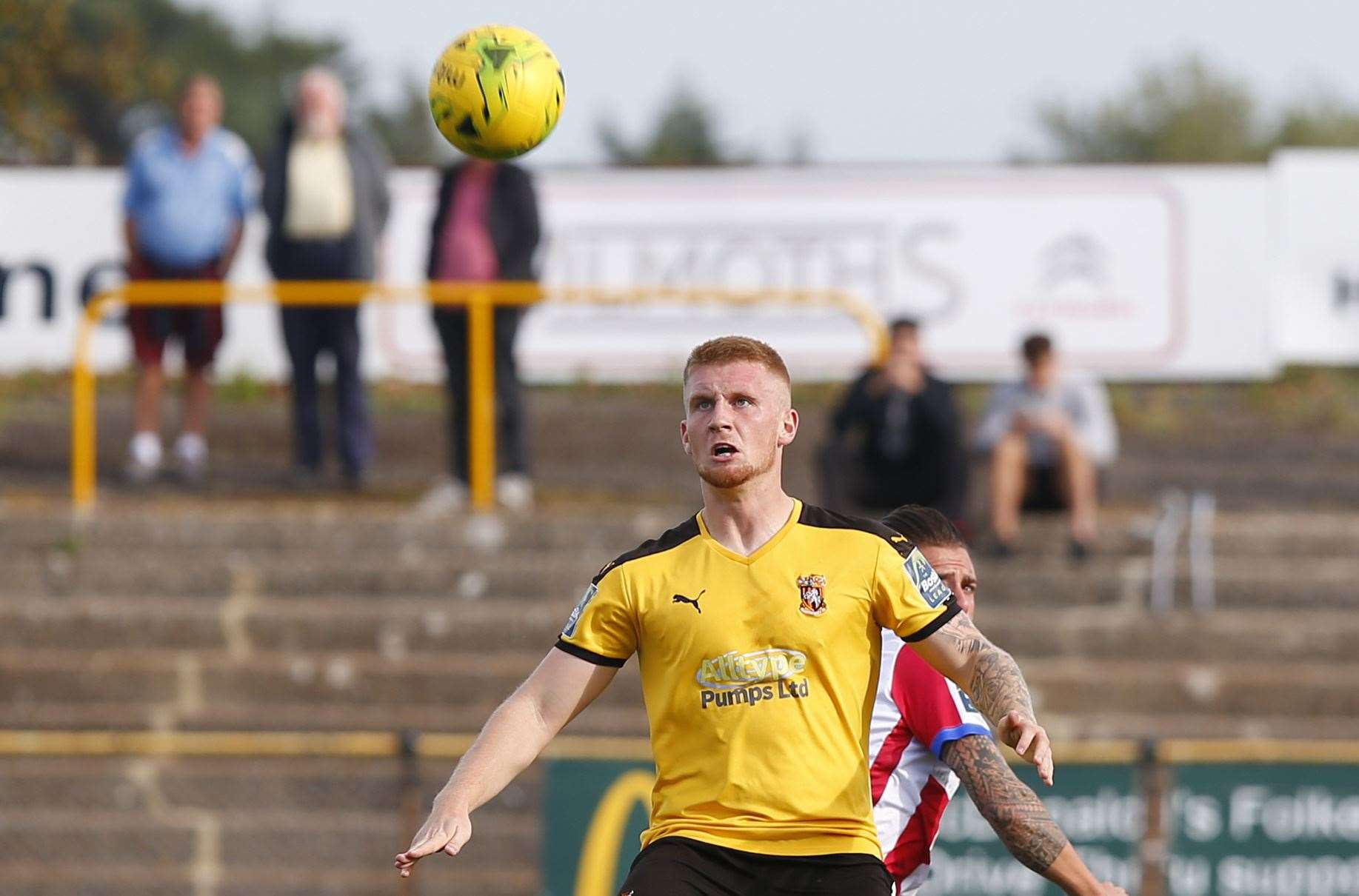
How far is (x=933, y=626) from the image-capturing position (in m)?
Answer: 4.73

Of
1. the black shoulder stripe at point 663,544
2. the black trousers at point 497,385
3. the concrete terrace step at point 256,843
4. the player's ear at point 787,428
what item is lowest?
the concrete terrace step at point 256,843

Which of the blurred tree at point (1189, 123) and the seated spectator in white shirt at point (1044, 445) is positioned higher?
the blurred tree at point (1189, 123)

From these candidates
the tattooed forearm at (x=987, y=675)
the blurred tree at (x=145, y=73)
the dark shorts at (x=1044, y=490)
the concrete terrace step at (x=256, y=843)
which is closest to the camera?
the tattooed forearm at (x=987, y=675)

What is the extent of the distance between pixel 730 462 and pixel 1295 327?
14.1 metres

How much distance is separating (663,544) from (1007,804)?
985 millimetres

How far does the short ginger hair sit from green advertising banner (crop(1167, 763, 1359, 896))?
5.83 meters

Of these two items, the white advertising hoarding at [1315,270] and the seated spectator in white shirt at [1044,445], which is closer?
the seated spectator in white shirt at [1044,445]

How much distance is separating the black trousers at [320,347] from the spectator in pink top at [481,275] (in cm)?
53

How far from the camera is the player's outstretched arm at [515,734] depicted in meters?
4.57

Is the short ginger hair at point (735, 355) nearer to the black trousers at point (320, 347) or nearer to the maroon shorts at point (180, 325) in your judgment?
the black trousers at point (320, 347)

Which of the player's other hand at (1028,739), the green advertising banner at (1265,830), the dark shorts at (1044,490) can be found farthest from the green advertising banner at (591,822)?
the player's other hand at (1028,739)

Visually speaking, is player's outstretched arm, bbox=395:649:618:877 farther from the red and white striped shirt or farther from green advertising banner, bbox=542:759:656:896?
green advertising banner, bbox=542:759:656:896

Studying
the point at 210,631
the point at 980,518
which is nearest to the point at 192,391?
the point at 210,631

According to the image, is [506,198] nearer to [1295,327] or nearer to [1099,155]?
[1295,327]
